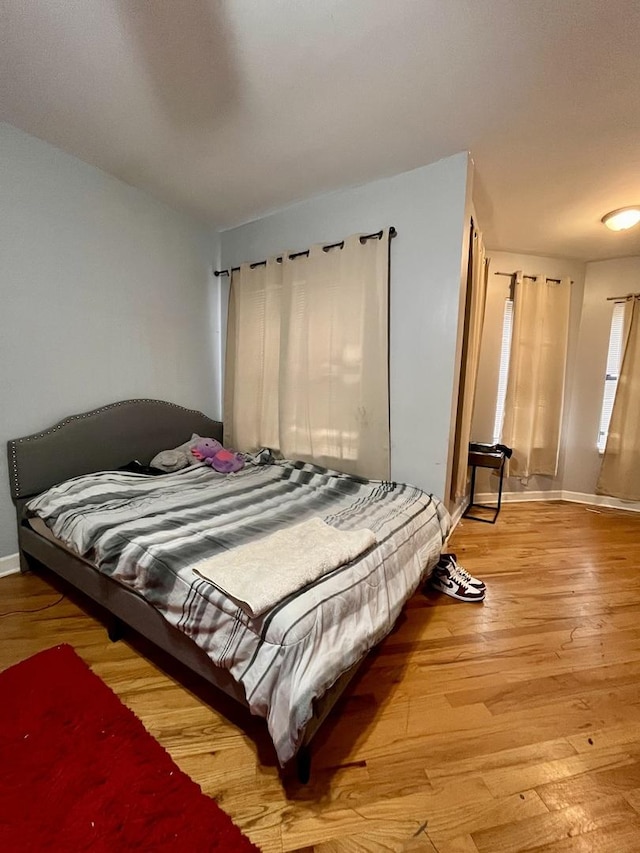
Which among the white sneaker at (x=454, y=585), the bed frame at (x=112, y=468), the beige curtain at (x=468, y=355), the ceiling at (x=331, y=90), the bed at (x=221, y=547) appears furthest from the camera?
the beige curtain at (x=468, y=355)

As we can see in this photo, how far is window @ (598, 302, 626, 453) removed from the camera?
11.8 feet

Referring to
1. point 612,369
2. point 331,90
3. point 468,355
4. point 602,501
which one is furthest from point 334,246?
point 602,501

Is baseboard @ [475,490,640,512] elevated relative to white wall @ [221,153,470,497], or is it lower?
lower

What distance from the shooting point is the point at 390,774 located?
3.47ft

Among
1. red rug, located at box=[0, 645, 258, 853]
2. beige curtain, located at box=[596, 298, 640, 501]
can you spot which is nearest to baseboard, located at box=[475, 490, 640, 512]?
beige curtain, located at box=[596, 298, 640, 501]

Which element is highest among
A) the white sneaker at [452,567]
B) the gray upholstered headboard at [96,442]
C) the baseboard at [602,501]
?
the gray upholstered headboard at [96,442]

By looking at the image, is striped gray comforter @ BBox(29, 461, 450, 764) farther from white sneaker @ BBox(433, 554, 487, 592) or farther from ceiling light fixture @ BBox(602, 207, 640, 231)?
ceiling light fixture @ BBox(602, 207, 640, 231)

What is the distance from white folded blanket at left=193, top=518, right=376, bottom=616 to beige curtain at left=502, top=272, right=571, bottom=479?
2877mm

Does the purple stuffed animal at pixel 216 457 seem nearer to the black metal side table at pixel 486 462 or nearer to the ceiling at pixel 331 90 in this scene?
the ceiling at pixel 331 90

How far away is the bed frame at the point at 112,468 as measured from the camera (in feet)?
3.84

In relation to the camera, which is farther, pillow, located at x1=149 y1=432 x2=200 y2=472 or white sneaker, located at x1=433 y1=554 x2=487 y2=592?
pillow, located at x1=149 y1=432 x2=200 y2=472

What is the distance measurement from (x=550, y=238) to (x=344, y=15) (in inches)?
107

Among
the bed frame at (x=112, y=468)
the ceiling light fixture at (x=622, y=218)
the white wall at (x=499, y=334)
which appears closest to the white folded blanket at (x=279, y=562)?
the bed frame at (x=112, y=468)

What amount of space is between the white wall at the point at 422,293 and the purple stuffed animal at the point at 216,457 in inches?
46.2
